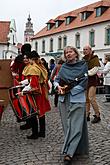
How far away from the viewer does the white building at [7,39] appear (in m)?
59.7

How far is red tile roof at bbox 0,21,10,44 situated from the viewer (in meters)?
61.0

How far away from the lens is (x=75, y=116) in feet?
17.7

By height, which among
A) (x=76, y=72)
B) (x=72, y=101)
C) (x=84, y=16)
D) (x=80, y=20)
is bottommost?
(x=72, y=101)

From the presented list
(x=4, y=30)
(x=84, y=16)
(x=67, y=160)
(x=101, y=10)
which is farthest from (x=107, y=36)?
(x=67, y=160)

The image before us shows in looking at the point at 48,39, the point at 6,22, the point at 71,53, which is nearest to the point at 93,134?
the point at 71,53

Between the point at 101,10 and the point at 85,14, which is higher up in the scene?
the point at 101,10

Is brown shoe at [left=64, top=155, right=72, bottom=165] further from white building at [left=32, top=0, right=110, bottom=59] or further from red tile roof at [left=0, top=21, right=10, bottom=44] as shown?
red tile roof at [left=0, top=21, right=10, bottom=44]

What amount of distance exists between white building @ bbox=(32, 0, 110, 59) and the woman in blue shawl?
3046cm

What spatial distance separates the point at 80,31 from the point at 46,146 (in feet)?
132

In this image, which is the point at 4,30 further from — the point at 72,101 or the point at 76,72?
the point at 72,101

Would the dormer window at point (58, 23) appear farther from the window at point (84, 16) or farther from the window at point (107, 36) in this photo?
the window at point (107, 36)

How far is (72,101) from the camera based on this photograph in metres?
5.42

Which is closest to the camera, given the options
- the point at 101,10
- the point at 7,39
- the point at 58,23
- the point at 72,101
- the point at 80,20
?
the point at 72,101

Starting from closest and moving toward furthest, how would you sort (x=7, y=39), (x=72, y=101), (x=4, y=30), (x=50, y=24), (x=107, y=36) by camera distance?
1. (x=72, y=101)
2. (x=107, y=36)
3. (x=50, y=24)
4. (x=7, y=39)
5. (x=4, y=30)
